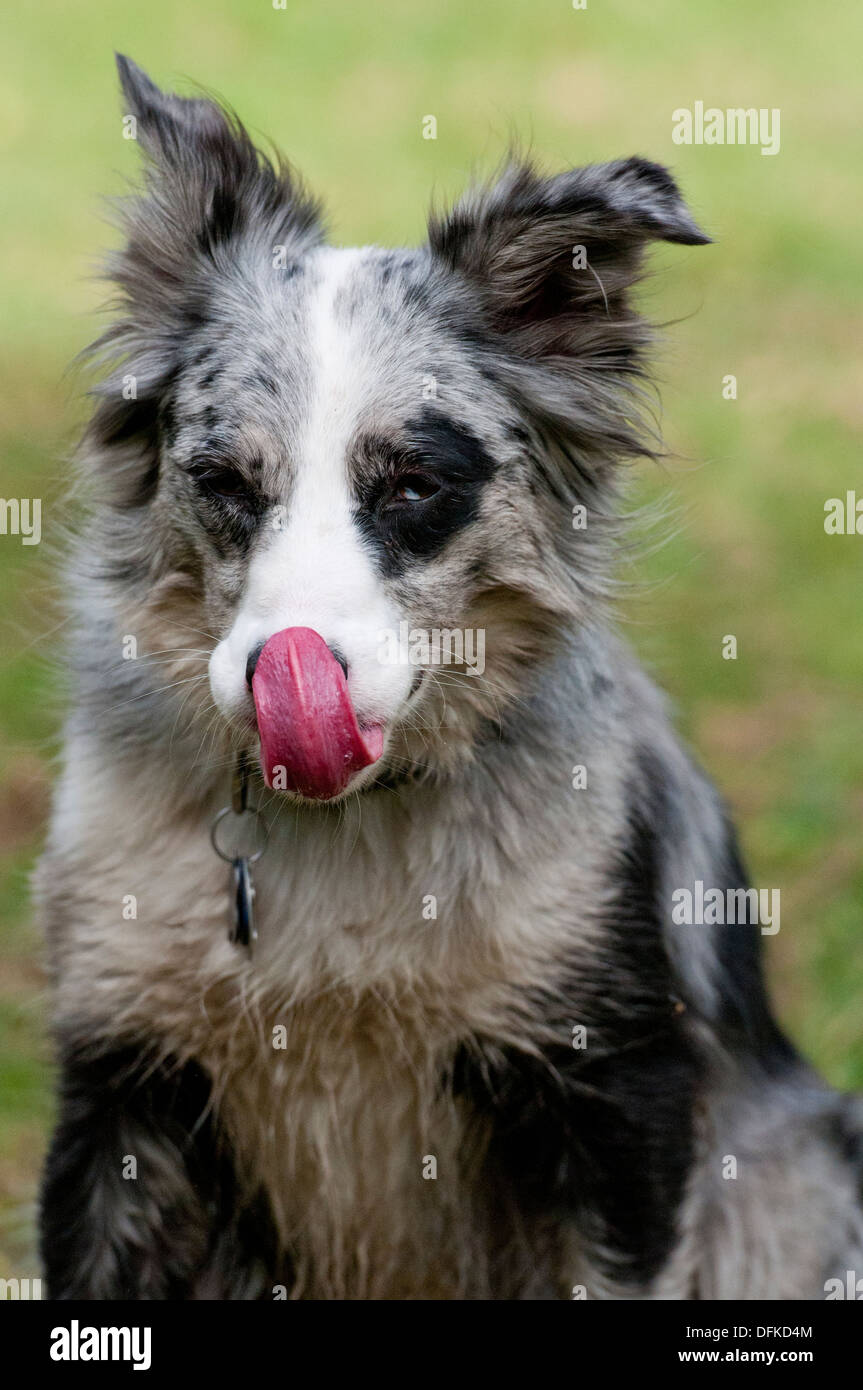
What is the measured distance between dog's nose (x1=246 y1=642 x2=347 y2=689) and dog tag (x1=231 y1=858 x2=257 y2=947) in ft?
2.28

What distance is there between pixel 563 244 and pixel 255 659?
1132 millimetres

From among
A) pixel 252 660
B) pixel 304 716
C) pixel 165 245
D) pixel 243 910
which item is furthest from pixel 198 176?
pixel 243 910

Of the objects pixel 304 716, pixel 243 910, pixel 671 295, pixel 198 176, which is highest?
pixel 671 295

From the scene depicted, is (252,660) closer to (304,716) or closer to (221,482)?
(304,716)

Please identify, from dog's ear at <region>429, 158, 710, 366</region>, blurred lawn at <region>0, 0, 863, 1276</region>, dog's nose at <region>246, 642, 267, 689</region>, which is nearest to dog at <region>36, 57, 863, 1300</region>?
dog's ear at <region>429, 158, 710, 366</region>

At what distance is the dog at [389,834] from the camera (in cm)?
341

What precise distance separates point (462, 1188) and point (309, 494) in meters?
1.62

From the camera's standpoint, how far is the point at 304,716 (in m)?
2.92

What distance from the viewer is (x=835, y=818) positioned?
21.2 feet

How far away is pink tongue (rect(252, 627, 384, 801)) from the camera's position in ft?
9.56

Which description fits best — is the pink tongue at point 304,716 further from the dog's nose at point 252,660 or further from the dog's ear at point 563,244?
the dog's ear at point 563,244

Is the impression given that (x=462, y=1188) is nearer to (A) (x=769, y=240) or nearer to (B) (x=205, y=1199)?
(B) (x=205, y=1199)

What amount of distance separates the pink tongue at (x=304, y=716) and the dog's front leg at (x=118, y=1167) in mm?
965

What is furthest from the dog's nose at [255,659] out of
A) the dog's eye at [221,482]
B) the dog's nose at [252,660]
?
the dog's eye at [221,482]
